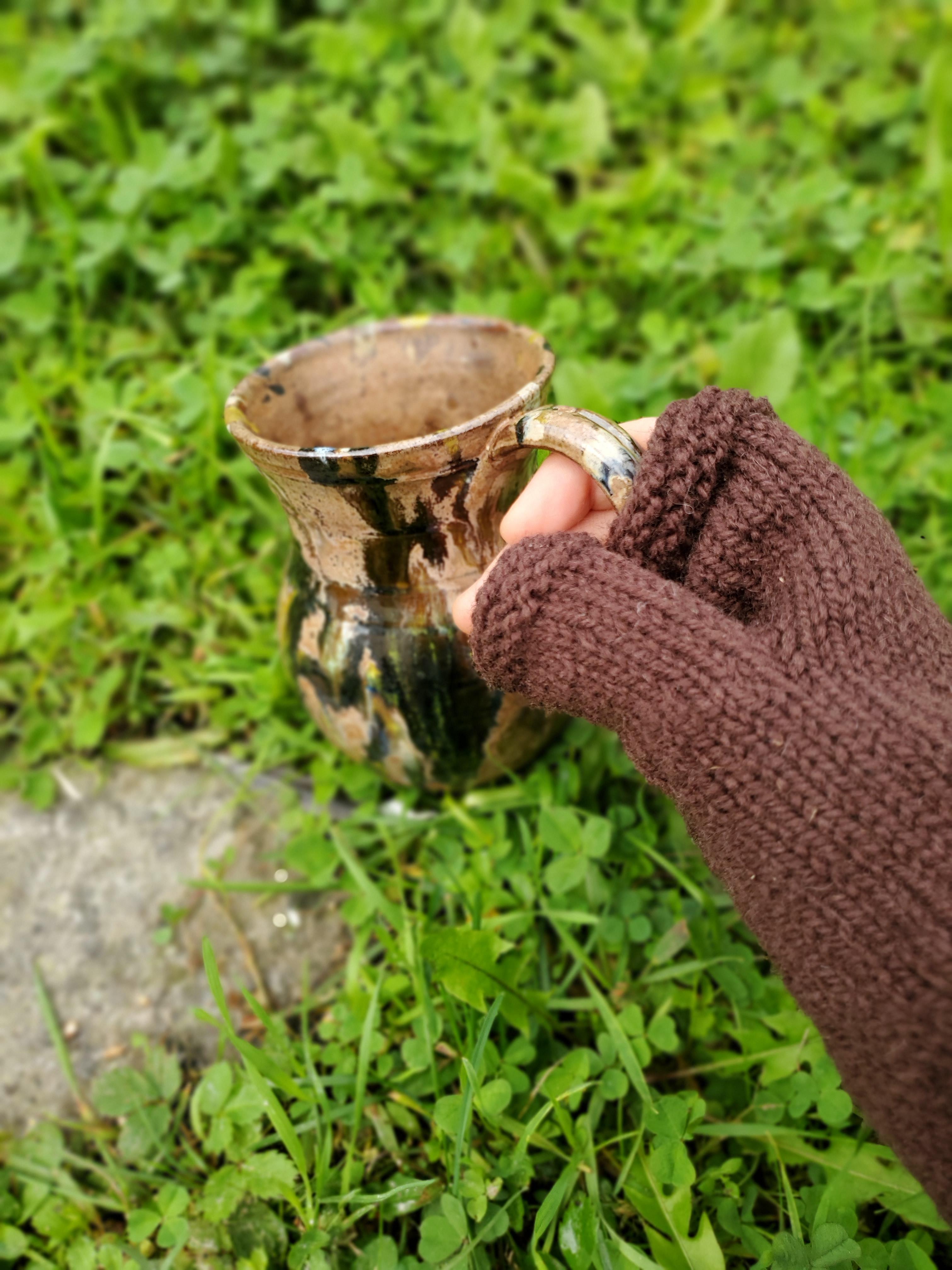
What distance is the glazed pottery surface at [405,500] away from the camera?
3.25 feet

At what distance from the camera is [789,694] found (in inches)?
32.1

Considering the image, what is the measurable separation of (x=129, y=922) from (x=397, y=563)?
0.75 meters

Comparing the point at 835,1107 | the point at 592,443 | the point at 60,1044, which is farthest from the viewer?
the point at 60,1044

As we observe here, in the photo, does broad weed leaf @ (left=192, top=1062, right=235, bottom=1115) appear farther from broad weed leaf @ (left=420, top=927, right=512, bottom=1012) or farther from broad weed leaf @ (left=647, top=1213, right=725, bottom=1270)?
broad weed leaf @ (left=647, top=1213, right=725, bottom=1270)

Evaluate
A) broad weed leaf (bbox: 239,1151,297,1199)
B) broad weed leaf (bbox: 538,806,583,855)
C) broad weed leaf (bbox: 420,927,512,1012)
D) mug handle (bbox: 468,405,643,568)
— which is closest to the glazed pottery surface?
mug handle (bbox: 468,405,643,568)

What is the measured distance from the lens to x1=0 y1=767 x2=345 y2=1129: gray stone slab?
1.31 metres

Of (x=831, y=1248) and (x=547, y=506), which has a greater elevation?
(x=547, y=506)

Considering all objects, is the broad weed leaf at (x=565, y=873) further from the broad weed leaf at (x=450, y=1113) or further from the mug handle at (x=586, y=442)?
the mug handle at (x=586, y=442)

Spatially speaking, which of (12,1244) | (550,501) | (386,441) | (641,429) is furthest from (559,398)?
(12,1244)

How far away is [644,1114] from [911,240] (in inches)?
74.8

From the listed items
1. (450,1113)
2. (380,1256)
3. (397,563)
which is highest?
(397,563)

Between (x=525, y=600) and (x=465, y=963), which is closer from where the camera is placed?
(x=525, y=600)

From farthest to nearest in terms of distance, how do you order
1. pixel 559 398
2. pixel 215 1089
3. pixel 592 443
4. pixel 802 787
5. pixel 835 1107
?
pixel 559 398, pixel 215 1089, pixel 835 1107, pixel 592 443, pixel 802 787

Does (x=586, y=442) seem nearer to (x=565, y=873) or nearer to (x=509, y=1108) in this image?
(x=565, y=873)
